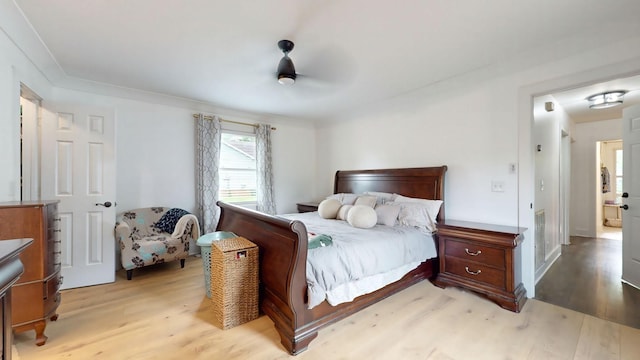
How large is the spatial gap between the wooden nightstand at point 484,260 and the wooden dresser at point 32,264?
11.8 ft

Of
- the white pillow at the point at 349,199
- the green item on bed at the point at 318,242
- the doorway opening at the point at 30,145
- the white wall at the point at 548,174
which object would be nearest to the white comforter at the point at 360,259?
the green item on bed at the point at 318,242

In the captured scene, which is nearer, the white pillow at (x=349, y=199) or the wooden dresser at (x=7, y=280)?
the wooden dresser at (x=7, y=280)

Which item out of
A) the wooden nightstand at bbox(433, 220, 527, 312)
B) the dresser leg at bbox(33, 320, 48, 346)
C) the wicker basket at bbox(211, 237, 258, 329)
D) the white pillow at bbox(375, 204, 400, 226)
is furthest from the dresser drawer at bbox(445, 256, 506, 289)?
the dresser leg at bbox(33, 320, 48, 346)

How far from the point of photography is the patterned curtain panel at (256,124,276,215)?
16.1 feet

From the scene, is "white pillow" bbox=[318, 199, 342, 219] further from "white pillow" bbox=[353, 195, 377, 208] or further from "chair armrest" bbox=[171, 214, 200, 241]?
"chair armrest" bbox=[171, 214, 200, 241]

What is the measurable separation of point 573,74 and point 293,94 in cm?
312

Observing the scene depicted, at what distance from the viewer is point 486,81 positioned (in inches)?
120

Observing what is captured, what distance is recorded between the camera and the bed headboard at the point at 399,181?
3.39 metres

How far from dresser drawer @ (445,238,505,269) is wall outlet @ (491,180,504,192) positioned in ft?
2.40

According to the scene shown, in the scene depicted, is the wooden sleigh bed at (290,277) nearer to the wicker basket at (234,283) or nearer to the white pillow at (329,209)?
the wicker basket at (234,283)

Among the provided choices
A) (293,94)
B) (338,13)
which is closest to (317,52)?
(338,13)

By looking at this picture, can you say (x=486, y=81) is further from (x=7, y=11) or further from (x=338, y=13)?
(x=7, y=11)

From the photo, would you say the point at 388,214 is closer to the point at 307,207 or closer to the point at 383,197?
the point at 383,197

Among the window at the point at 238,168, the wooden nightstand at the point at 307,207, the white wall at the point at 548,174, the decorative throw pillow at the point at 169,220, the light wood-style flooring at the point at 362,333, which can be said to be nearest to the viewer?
the light wood-style flooring at the point at 362,333
